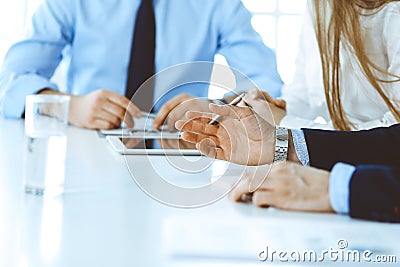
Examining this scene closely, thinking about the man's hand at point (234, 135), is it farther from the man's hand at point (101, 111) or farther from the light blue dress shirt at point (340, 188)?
the man's hand at point (101, 111)

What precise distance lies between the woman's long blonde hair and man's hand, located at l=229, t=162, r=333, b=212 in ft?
2.20

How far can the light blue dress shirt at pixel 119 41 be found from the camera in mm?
2197

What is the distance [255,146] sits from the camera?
3.46ft

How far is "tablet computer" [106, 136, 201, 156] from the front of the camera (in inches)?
49.9

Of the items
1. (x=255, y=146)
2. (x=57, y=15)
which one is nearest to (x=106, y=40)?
(x=57, y=15)

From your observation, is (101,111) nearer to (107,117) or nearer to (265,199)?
(107,117)

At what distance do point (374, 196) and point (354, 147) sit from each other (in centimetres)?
27

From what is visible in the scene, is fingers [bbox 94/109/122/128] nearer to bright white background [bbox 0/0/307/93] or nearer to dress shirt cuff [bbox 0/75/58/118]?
dress shirt cuff [bbox 0/75/58/118]

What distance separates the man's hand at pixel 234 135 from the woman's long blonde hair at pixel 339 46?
477 millimetres

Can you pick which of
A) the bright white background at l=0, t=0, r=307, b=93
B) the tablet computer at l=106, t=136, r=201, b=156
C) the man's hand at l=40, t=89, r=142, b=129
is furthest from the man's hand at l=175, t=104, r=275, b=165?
the bright white background at l=0, t=0, r=307, b=93

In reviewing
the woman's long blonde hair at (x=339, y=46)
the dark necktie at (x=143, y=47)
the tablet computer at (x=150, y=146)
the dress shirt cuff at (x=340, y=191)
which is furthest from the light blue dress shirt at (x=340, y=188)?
the dark necktie at (x=143, y=47)

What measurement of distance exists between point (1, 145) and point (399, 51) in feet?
2.75

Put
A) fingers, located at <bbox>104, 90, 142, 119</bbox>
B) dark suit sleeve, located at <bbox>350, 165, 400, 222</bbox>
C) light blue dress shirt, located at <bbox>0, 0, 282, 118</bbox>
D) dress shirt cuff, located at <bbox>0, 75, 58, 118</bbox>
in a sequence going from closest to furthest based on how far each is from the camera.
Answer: dark suit sleeve, located at <bbox>350, 165, 400, 222</bbox> → fingers, located at <bbox>104, 90, 142, 119</bbox> → dress shirt cuff, located at <bbox>0, 75, 58, 118</bbox> → light blue dress shirt, located at <bbox>0, 0, 282, 118</bbox>

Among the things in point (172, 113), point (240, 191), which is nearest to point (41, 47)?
point (172, 113)
